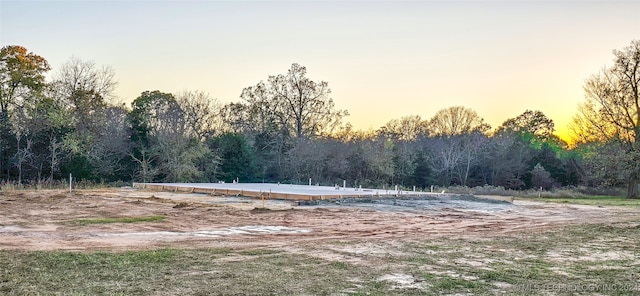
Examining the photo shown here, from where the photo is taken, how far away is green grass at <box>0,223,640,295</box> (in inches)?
238

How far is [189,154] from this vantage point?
33781mm

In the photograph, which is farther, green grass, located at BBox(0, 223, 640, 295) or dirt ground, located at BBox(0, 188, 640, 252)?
dirt ground, located at BBox(0, 188, 640, 252)

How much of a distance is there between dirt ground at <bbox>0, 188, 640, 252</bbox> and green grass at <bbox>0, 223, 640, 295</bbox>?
3.48 feet

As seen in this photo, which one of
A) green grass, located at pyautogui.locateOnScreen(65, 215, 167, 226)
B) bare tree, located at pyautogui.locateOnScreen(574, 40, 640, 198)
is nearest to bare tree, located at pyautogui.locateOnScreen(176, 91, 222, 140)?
green grass, located at pyautogui.locateOnScreen(65, 215, 167, 226)

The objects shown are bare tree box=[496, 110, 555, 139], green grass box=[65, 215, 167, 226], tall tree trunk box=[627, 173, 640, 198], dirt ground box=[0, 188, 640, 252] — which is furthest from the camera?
bare tree box=[496, 110, 555, 139]

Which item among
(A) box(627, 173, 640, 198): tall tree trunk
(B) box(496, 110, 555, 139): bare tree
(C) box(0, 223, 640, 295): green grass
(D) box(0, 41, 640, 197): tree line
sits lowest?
(C) box(0, 223, 640, 295): green grass

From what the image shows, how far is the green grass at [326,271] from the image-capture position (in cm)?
604

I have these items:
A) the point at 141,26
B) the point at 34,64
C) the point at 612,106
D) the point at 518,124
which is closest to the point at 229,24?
the point at 141,26

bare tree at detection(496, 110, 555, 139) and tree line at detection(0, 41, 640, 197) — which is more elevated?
bare tree at detection(496, 110, 555, 139)

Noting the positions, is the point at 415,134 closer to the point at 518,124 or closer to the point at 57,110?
the point at 518,124

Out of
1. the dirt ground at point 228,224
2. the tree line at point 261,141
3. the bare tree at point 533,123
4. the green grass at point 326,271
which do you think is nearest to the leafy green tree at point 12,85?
the tree line at point 261,141

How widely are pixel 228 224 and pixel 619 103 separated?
31.4m

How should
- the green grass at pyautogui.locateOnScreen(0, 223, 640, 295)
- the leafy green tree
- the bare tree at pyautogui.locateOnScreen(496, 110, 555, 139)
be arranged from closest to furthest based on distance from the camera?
the green grass at pyautogui.locateOnScreen(0, 223, 640, 295) → the leafy green tree → the bare tree at pyautogui.locateOnScreen(496, 110, 555, 139)

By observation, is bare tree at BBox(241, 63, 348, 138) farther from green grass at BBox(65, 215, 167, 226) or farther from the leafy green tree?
green grass at BBox(65, 215, 167, 226)
